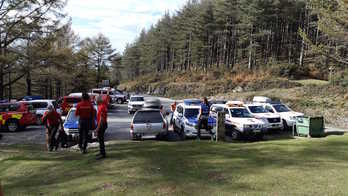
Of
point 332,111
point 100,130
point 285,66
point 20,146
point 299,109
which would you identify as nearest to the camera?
point 100,130

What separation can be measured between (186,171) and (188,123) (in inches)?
315

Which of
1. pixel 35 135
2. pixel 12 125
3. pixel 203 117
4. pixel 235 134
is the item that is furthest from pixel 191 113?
pixel 12 125

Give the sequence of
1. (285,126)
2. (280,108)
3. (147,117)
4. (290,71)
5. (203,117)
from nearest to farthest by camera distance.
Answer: (203,117)
(147,117)
(285,126)
(280,108)
(290,71)

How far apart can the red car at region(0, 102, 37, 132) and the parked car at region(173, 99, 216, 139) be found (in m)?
9.23

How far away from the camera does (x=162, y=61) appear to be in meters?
101

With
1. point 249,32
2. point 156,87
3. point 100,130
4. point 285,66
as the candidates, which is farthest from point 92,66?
point 100,130

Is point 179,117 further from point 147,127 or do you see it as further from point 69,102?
point 69,102

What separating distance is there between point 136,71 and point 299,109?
103m

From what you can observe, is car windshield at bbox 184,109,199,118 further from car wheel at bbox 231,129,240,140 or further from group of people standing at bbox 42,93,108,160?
group of people standing at bbox 42,93,108,160

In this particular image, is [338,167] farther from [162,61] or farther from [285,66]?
[162,61]

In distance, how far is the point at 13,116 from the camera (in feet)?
67.1

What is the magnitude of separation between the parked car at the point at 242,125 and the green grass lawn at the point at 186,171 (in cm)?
396

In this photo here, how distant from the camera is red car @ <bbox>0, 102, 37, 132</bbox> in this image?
66.7 ft

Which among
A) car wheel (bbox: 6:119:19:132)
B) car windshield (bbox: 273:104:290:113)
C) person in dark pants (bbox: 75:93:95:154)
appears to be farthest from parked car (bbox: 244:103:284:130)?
car wheel (bbox: 6:119:19:132)
